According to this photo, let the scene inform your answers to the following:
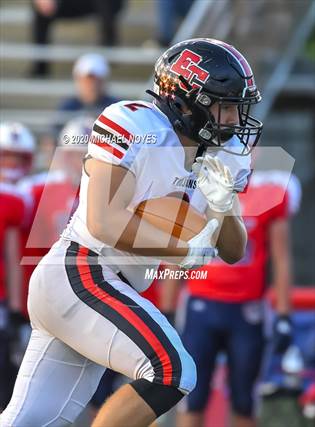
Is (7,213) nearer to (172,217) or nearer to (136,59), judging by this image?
(172,217)

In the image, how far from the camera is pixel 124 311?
380 cm

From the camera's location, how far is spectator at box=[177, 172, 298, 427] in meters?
5.80

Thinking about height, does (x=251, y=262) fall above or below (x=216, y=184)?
below

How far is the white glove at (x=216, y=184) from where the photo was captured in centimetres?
393

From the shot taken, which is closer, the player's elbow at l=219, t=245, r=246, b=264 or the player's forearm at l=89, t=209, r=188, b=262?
the player's forearm at l=89, t=209, r=188, b=262

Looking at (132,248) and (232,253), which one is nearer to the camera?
(132,248)

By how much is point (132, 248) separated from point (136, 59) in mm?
4542

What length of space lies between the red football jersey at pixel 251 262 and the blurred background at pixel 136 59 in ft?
4.42

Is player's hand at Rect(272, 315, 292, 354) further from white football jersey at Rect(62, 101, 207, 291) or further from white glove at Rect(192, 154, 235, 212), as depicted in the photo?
white glove at Rect(192, 154, 235, 212)

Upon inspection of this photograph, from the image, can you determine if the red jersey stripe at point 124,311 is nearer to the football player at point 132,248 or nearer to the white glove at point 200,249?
the football player at point 132,248

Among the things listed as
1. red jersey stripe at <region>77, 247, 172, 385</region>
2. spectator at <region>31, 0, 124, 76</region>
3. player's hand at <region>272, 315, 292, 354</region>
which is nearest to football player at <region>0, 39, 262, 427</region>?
red jersey stripe at <region>77, 247, 172, 385</region>

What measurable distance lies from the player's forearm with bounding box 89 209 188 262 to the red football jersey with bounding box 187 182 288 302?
1896 mm

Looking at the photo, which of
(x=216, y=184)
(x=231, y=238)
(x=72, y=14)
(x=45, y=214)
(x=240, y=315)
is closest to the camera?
(x=216, y=184)

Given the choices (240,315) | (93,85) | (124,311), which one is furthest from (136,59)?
(124,311)
